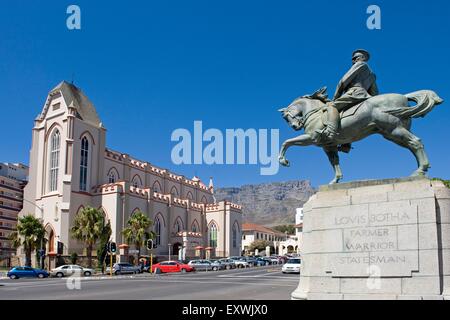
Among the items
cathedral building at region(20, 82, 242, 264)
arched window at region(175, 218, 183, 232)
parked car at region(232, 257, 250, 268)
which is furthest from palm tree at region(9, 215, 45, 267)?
arched window at region(175, 218, 183, 232)

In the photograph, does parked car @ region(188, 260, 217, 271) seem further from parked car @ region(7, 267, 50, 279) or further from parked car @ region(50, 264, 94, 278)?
parked car @ region(7, 267, 50, 279)

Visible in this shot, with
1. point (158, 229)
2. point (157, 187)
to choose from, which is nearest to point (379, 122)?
point (158, 229)

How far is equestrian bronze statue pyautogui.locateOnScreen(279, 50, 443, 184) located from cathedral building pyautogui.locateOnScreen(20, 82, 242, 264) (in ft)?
143

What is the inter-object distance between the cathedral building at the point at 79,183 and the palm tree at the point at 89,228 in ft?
7.83

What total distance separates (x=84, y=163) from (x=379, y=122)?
172ft

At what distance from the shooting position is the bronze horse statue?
36.5ft

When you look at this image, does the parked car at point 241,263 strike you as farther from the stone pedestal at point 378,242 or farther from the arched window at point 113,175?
the stone pedestal at point 378,242

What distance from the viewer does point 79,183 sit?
57875mm

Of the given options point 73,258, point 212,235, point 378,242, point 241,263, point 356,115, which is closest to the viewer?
point 378,242

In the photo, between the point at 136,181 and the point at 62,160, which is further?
the point at 136,181

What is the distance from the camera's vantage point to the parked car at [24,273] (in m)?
39.1

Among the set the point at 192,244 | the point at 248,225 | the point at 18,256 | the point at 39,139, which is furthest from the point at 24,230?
the point at 248,225

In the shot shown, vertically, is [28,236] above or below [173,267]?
above

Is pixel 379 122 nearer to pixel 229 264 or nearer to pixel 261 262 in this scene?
pixel 229 264
